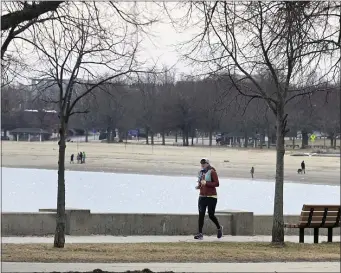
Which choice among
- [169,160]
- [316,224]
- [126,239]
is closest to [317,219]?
[316,224]

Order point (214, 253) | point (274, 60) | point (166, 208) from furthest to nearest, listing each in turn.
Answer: point (166, 208), point (274, 60), point (214, 253)

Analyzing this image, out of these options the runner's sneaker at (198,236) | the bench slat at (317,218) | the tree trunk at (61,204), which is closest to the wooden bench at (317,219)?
the bench slat at (317,218)

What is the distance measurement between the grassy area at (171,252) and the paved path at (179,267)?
1.38 feet

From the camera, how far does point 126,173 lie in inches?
2074

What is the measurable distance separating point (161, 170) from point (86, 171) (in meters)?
5.29

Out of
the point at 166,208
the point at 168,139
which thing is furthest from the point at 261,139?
the point at 166,208

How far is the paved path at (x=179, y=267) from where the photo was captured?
921 centimetres

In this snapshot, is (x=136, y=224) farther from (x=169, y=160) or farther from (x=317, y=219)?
(x=169, y=160)

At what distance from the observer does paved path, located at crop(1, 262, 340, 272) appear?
363 inches

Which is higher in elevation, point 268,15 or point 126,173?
point 268,15

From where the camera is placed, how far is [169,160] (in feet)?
205

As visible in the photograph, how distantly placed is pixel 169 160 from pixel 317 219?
47552 millimetres

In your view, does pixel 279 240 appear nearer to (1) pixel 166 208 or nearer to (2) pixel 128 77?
(2) pixel 128 77

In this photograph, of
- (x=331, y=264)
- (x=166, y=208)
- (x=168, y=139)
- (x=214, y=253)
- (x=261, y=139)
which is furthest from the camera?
(x=168, y=139)
